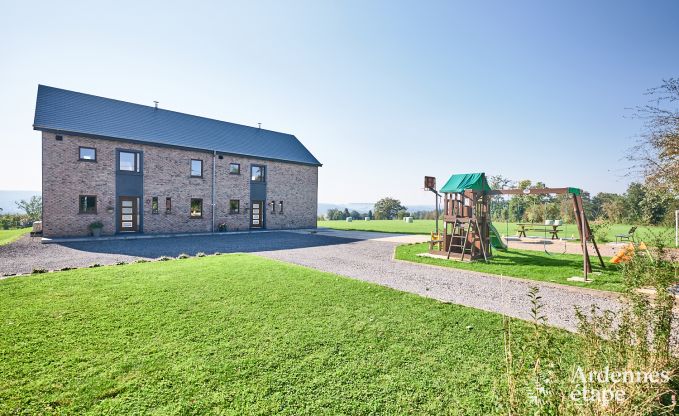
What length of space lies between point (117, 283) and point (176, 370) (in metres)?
4.76

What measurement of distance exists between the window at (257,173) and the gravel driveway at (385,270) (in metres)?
10.8

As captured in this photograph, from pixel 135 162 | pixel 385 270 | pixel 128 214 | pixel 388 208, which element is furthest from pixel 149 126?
pixel 388 208

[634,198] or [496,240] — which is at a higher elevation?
[634,198]

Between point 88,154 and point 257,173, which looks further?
point 257,173

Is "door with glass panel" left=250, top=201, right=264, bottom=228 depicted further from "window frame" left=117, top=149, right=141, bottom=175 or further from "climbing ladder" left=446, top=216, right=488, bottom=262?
"climbing ladder" left=446, top=216, right=488, bottom=262

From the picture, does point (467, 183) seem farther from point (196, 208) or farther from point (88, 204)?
point (88, 204)

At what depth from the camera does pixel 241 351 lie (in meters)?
3.98

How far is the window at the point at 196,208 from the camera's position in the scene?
2152 centimetres

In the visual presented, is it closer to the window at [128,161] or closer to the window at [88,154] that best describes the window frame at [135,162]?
the window at [128,161]

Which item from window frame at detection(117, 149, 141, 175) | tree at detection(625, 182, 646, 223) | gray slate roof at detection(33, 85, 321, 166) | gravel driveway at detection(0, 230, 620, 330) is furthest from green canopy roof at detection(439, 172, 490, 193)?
tree at detection(625, 182, 646, 223)

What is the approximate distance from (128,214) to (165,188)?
2.56 meters

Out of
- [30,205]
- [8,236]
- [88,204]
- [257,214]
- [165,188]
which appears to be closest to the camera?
[8,236]

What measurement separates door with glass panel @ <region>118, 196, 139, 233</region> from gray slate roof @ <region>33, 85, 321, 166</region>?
12.0ft

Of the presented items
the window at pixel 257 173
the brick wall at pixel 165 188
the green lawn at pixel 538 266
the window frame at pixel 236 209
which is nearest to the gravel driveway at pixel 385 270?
the green lawn at pixel 538 266
